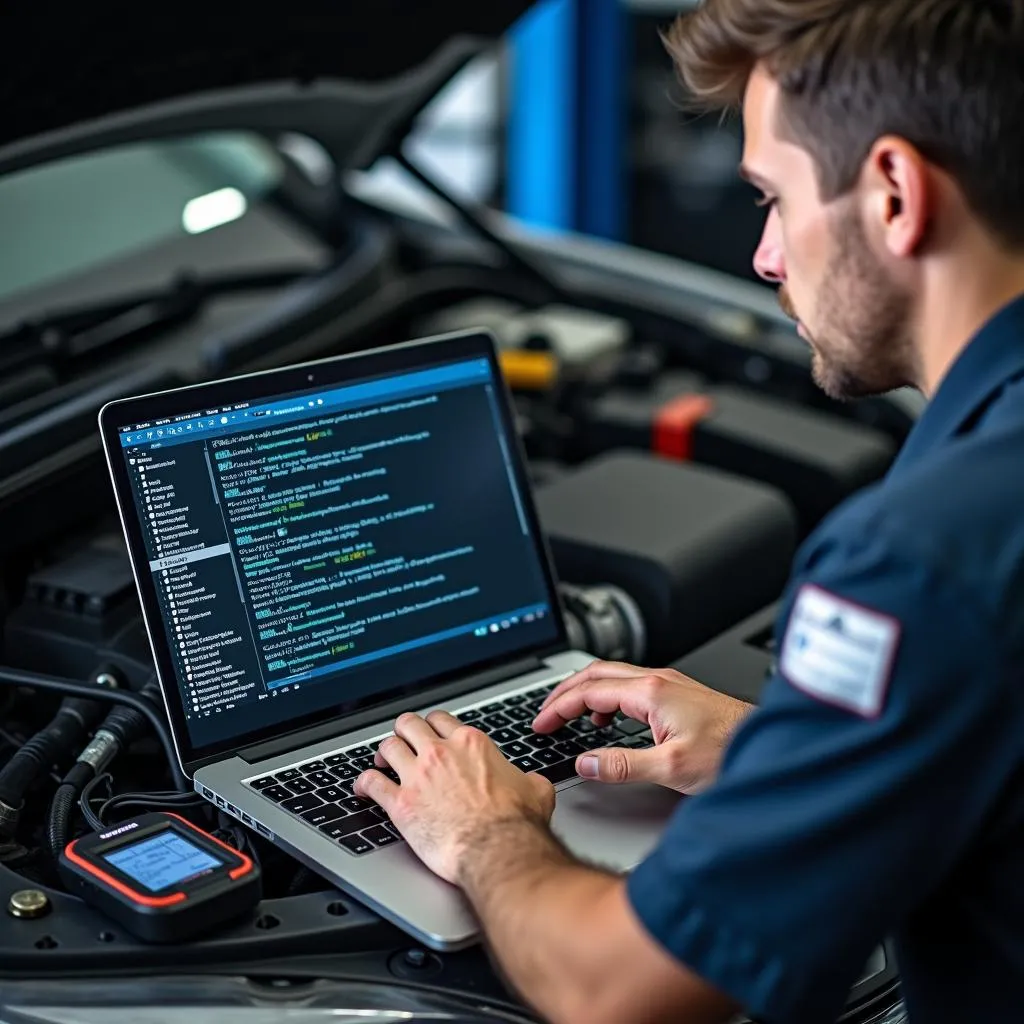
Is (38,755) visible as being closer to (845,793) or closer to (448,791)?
(448,791)

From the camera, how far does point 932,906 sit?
83cm

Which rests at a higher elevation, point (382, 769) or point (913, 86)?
point (913, 86)

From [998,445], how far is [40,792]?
75 cm

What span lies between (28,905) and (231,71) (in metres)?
0.92

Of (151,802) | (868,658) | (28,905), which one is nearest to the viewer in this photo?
(868,658)

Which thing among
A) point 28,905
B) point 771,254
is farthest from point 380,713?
point 771,254

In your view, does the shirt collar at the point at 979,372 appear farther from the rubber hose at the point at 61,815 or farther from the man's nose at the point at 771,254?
the rubber hose at the point at 61,815

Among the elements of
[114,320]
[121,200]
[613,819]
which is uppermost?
[121,200]

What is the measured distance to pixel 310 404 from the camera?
1175mm

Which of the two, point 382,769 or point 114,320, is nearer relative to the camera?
point 382,769

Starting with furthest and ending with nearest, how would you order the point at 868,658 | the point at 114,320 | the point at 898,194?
1. the point at 114,320
2. the point at 898,194
3. the point at 868,658

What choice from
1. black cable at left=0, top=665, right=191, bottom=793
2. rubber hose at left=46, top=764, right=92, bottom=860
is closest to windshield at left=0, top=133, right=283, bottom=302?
black cable at left=0, top=665, right=191, bottom=793

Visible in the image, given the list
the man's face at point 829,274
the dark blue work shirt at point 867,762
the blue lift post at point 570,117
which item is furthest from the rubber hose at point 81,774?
the blue lift post at point 570,117

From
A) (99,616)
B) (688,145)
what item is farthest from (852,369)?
(688,145)
